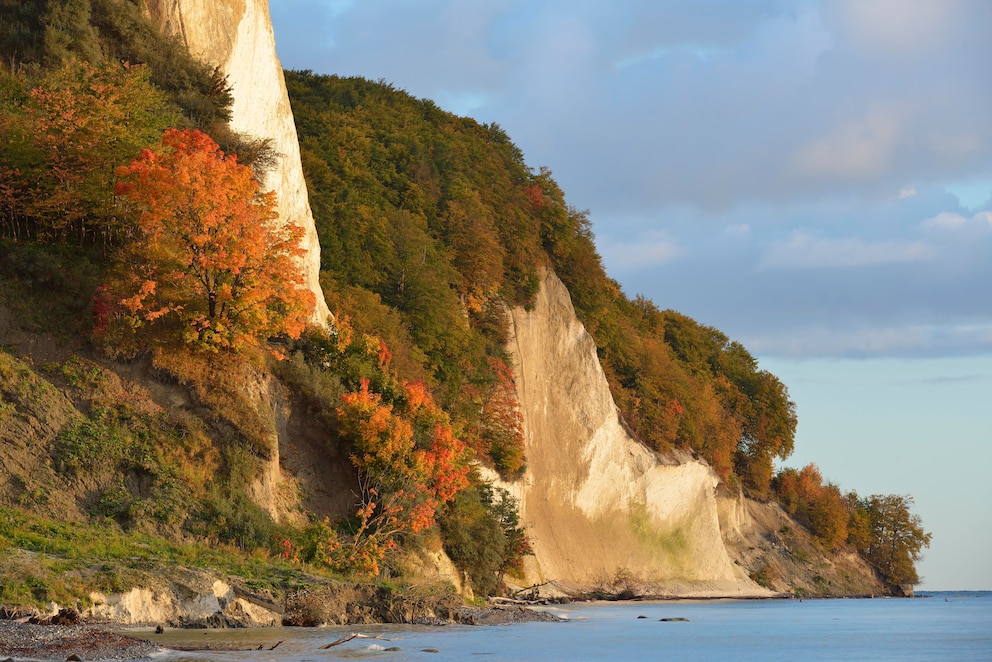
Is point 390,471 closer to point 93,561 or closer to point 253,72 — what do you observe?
point 93,561

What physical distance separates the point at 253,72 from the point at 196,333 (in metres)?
16.7

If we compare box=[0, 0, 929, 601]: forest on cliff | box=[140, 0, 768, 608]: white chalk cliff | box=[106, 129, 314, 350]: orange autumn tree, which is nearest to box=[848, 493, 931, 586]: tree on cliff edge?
box=[140, 0, 768, 608]: white chalk cliff

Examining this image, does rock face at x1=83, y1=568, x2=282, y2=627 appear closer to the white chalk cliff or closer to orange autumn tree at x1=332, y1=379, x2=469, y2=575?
orange autumn tree at x1=332, y1=379, x2=469, y2=575

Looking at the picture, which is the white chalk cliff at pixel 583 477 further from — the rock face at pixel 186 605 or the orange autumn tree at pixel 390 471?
the rock face at pixel 186 605

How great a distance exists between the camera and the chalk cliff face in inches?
1796

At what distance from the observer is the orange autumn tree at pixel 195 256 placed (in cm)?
3416

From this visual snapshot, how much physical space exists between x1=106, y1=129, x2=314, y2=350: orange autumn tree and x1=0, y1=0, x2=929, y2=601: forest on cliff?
83mm

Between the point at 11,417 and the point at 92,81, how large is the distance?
14.1 meters

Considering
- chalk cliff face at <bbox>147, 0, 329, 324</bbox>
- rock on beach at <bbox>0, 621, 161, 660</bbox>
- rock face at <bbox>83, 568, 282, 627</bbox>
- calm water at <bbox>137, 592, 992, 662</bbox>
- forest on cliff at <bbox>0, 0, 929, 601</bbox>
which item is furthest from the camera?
chalk cliff face at <bbox>147, 0, 329, 324</bbox>

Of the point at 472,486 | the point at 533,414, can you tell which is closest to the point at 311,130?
the point at 533,414

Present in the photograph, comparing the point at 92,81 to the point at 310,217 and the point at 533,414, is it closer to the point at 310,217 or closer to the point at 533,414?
the point at 310,217

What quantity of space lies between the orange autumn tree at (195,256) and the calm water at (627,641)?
38.3 feet

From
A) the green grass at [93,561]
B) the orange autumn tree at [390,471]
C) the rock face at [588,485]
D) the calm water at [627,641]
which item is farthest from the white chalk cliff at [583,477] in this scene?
the green grass at [93,561]

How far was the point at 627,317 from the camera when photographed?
80562mm
